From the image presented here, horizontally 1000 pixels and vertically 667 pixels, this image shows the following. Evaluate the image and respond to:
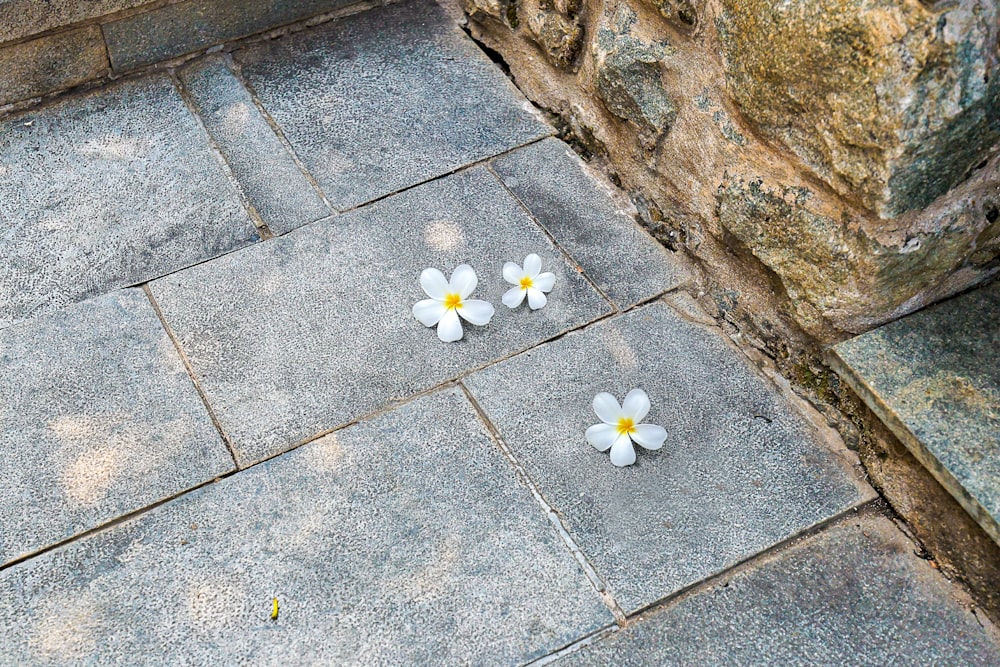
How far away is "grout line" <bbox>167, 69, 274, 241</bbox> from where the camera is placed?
250 cm

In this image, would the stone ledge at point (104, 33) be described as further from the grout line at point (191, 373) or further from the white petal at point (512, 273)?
the white petal at point (512, 273)

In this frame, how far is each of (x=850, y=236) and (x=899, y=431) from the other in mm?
377

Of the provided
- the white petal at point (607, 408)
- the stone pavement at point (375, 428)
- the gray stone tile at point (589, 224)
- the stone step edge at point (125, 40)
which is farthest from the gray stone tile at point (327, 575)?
the stone step edge at point (125, 40)

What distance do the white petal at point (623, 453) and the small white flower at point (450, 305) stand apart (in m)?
0.44

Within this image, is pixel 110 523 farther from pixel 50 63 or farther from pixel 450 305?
pixel 50 63

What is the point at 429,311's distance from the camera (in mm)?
2277

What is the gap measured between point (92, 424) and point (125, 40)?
4.10 feet

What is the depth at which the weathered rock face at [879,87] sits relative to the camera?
164 cm

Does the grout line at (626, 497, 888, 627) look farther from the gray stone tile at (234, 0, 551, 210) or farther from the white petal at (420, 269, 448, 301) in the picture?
the gray stone tile at (234, 0, 551, 210)

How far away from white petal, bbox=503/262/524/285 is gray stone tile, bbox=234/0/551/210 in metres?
0.43

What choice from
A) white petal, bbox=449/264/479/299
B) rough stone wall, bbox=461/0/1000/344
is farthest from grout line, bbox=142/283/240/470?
rough stone wall, bbox=461/0/1000/344

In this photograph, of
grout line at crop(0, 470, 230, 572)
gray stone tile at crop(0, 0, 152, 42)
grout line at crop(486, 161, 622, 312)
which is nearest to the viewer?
grout line at crop(0, 470, 230, 572)

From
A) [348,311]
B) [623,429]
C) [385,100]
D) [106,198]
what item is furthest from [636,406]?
[106,198]

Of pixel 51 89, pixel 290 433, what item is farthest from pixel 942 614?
pixel 51 89
